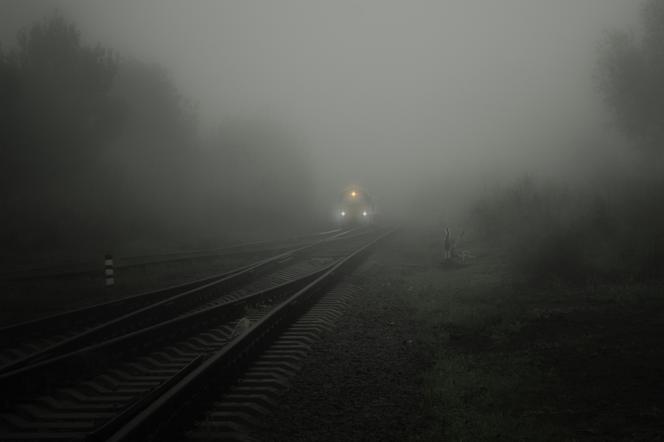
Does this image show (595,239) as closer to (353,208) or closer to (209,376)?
(209,376)

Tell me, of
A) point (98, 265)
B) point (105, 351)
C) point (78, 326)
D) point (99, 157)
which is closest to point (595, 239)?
point (105, 351)

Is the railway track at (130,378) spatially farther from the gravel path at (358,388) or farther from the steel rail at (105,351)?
the gravel path at (358,388)

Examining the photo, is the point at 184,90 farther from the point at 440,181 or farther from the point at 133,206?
the point at 440,181

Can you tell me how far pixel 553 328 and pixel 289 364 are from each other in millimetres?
4769

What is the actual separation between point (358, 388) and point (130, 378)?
311 cm

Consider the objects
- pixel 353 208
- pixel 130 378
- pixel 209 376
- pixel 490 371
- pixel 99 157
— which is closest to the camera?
pixel 209 376

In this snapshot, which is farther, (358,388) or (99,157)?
(99,157)

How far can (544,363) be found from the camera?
6.08 metres

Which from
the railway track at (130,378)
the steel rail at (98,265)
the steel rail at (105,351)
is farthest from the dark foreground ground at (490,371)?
the steel rail at (98,265)

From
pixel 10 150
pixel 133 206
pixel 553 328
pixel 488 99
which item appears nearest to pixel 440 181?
pixel 488 99

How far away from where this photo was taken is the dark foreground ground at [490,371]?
14.3ft

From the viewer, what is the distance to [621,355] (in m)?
6.07

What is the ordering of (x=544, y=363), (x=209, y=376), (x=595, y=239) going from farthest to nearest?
(x=595, y=239) < (x=544, y=363) < (x=209, y=376)

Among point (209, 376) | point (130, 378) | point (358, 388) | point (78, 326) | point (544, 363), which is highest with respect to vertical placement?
point (78, 326)
